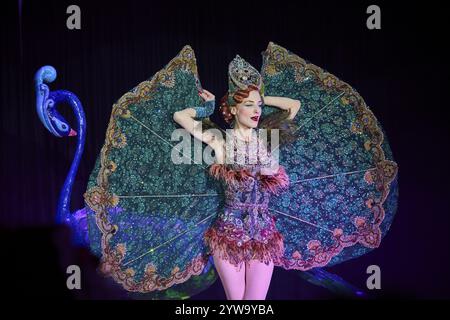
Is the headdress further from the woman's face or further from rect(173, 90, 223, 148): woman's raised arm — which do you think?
rect(173, 90, 223, 148): woman's raised arm

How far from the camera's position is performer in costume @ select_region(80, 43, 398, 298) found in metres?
3.43

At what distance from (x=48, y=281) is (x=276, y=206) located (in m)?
1.85

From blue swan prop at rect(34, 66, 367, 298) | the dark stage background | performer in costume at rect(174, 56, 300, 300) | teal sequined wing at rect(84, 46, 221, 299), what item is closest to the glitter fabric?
performer in costume at rect(174, 56, 300, 300)

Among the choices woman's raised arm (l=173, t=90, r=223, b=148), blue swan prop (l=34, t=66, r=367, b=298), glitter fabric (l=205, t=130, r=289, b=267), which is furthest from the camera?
blue swan prop (l=34, t=66, r=367, b=298)

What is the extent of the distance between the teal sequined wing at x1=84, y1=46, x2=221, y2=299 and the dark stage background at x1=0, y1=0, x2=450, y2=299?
0.28 m

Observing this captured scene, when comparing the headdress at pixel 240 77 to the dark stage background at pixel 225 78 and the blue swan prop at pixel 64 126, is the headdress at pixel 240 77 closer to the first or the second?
the dark stage background at pixel 225 78

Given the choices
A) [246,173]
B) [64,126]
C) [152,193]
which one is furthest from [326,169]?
[64,126]

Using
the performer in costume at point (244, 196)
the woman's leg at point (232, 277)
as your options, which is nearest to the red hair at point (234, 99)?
the performer in costume at point (244, 196)

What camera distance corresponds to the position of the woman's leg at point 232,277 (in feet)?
11.2

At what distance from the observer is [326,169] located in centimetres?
377

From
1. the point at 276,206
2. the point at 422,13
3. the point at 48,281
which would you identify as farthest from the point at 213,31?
the point at 48,281

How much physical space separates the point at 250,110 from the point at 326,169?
714 mm

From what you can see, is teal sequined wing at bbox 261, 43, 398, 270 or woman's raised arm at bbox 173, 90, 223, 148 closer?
woman's raised arm at bbox 173, 90, 223, 148

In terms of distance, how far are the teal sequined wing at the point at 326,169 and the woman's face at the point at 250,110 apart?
29 centimetres
